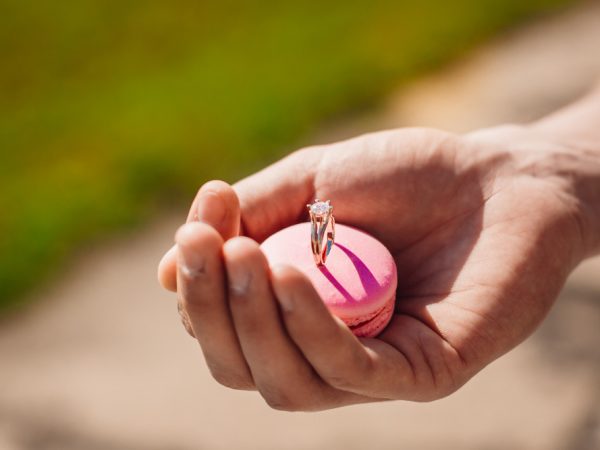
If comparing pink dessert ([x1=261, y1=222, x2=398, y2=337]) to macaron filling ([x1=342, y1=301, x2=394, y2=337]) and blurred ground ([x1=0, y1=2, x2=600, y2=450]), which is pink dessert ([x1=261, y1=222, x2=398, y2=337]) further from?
blurred ground ([x1=0, y1=2, x2=600, y2=450])

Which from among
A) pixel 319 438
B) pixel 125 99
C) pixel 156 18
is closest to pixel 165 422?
pixel 319 438

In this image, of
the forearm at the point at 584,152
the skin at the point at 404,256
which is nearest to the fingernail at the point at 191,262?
the skin at the point at 404,256

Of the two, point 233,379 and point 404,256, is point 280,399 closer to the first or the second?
point 233,379

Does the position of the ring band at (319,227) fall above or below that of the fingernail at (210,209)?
below

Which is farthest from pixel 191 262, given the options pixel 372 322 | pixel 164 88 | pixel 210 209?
pixel 164 88

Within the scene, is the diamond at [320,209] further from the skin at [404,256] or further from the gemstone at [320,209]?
the skin at [404,256]

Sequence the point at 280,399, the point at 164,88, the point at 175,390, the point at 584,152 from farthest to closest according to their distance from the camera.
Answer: the point at 164,88 < the point at 175,390 < the point at 584,152 < the point at 280,399

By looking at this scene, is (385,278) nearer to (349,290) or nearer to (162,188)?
(349,290)
